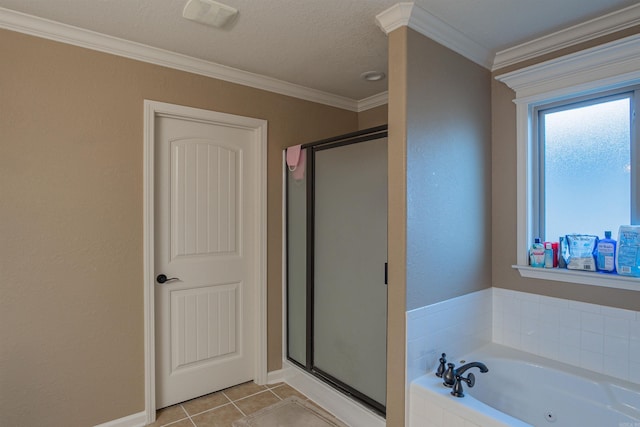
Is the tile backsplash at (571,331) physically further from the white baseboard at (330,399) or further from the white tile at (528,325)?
the white baseboard at (330,399)

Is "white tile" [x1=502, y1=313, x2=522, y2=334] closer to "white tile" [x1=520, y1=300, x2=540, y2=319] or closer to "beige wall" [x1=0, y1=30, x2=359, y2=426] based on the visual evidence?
"white tile" [x1=520, y1=300, x2=540, y2=319]

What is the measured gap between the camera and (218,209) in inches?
103

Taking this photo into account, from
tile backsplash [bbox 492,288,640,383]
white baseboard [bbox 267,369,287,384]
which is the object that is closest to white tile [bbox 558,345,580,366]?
tile backsplash [bbox 492,288,640,383]

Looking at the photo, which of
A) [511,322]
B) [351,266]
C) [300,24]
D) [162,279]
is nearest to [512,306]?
[511,322]

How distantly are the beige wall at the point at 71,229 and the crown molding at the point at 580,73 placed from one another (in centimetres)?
221

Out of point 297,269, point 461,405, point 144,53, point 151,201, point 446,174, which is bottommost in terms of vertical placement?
point 461,405

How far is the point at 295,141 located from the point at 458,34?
4.73 feet

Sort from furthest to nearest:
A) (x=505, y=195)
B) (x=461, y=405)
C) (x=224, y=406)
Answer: (x=224, y=406) → (x=505, y=195) → (x=461, y=405)

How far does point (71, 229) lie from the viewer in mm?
2029

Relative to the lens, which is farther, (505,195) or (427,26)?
(505,195)

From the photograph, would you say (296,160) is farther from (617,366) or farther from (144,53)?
(617,366)

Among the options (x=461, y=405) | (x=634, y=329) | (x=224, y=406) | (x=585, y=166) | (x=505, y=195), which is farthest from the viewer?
(x=224, y=406)

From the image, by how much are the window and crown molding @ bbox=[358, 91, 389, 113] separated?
123cm

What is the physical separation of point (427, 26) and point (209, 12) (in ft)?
3.75
